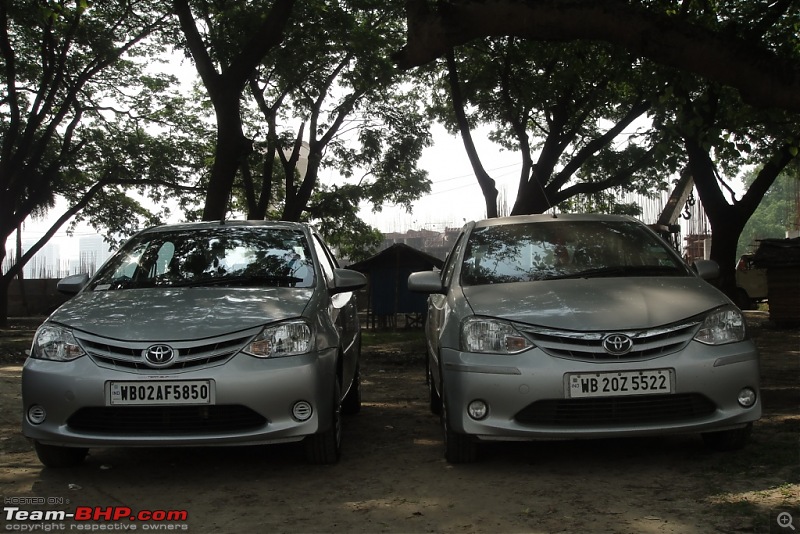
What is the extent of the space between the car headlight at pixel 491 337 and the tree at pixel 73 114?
50.6 feet

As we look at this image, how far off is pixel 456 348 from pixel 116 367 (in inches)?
73.0

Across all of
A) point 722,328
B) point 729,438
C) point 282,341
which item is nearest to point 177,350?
point 282,341

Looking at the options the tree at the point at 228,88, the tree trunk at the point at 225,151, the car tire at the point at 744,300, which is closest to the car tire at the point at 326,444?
the tree at the point at 228,88

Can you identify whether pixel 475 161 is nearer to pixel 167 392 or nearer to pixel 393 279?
pixel 393 279

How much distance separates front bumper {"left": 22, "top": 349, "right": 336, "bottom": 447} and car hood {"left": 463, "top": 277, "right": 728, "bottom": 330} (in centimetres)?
115

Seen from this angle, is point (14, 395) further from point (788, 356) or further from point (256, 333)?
point (788, 356)

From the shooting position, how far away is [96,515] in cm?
422

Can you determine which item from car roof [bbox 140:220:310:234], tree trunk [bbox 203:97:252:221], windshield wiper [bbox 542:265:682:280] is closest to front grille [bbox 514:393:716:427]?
windshield wiper [bbox 542:265:682:280]

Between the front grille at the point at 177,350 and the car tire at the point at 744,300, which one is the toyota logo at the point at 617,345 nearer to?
the front grille at the point at 177,350

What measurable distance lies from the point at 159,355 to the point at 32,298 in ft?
116

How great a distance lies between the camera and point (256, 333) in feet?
15.8

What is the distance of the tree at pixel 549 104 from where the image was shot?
16.1m

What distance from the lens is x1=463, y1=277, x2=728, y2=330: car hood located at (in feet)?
15.6

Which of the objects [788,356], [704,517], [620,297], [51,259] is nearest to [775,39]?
[788,356]
